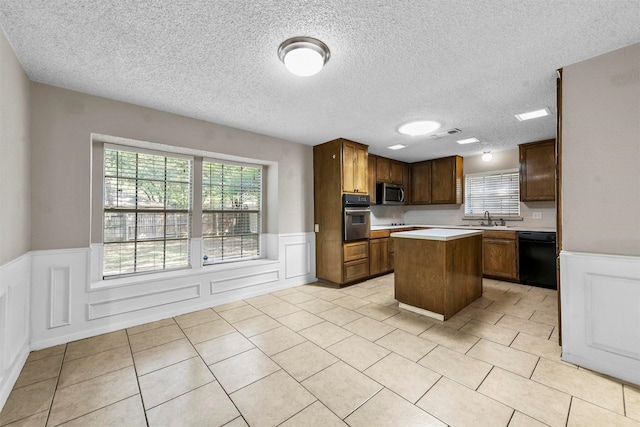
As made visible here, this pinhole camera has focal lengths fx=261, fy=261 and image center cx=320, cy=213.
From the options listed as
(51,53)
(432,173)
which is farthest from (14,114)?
(432,173)

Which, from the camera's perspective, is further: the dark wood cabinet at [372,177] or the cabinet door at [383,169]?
the cabinet door at [383,169]

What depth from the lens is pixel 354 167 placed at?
4527mm

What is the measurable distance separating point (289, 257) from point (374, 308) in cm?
168

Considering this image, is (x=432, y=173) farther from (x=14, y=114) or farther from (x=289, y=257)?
(x=14, y=114)

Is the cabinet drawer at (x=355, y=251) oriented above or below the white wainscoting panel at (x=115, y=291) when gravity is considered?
above

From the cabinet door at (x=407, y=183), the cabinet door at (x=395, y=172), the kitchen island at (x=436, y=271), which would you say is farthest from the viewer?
the cabinet door at (x=407, y=183)

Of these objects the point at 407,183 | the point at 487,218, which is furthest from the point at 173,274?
the point at 487,218

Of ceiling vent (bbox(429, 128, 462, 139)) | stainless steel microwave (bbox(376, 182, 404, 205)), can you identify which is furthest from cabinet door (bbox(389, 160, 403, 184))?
ceiling vent (bbox(429, 128, 462, 139))

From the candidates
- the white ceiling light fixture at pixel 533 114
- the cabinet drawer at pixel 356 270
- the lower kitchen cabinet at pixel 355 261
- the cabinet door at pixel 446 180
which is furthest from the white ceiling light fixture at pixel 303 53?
the cabinet door at pixel 446 180

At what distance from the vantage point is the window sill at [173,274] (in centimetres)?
281

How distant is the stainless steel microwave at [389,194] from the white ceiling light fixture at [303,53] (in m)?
3.84

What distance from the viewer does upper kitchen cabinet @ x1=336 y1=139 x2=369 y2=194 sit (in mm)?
4336

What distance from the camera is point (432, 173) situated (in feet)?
A: 19.7

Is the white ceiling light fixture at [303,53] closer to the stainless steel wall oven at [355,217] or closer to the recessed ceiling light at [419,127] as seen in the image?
the recessed ceiling light at [419,127]
